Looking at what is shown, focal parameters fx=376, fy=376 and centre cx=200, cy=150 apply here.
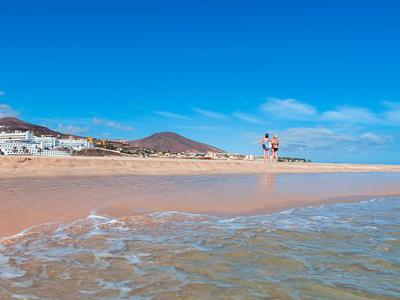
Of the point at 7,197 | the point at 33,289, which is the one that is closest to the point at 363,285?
the point at 33,289

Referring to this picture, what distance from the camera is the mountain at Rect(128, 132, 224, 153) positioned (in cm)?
2724

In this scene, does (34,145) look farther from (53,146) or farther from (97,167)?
(97,167)

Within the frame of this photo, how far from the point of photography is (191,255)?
3090 mm

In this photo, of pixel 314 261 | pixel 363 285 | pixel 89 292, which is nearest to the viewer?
pixel 89 292

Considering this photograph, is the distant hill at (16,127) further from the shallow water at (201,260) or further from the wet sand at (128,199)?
the shallow water at (201,260)

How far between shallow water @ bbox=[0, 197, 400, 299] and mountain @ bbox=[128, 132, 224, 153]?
22.4 m

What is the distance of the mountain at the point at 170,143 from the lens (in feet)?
89.4

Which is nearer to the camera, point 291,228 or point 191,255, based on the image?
point 191,255

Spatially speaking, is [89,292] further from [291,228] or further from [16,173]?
[16,173]

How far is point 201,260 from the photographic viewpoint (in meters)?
2.95

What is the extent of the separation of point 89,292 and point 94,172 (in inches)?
327

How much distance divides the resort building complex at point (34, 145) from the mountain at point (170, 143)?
834 cm

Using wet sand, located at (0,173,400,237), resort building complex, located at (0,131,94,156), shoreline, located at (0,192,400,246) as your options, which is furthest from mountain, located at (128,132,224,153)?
shoreline, located at (0,192,400,246)

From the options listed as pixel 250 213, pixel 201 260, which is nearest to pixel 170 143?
pixel 250 213
